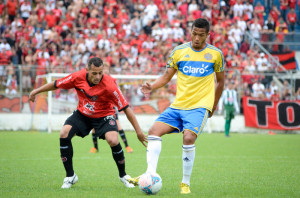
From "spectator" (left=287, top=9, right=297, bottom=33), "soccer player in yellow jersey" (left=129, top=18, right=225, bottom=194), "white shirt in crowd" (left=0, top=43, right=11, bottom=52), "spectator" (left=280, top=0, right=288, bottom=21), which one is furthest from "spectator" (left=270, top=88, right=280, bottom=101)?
"soccer player in yellow jersey" (left=129, top=18, right=225, bottom=194)

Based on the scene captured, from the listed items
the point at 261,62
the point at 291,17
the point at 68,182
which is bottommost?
the point at 261,62

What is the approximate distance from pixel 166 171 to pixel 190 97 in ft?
9.44

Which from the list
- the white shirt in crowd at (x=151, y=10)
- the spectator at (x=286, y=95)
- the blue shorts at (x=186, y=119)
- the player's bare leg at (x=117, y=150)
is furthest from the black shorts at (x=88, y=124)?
the white shirt in crowd at (x=151, y=10)

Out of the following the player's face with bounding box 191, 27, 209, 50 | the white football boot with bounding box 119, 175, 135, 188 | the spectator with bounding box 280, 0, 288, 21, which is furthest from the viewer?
the spectator with bounding box 280, 0, 288, 21

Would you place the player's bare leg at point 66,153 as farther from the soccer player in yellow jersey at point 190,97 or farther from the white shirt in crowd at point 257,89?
the white shirt in crowd at point 257,89

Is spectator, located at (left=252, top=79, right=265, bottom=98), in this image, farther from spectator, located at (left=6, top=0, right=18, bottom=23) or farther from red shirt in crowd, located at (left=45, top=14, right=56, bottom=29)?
spectator, located at (left=6, top=0, right=18, bottom=23)

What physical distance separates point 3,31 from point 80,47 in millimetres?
4052

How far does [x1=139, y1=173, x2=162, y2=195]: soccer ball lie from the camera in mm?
6258

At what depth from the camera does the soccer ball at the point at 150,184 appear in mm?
6258

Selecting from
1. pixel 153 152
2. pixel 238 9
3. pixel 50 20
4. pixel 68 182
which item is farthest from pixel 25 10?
pixel 153 152

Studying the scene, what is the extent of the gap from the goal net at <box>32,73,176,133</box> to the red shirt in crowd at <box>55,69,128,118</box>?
12335 millimetres

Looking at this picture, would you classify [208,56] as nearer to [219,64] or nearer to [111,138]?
[219,64]

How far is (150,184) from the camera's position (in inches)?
246

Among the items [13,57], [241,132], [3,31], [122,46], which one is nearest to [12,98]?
[13,57]
